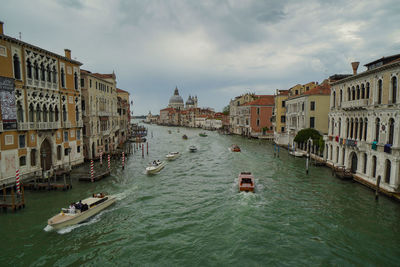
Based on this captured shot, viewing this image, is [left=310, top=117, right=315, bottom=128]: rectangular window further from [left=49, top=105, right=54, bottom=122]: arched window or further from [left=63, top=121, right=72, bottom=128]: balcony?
[left=49, top=105, right=54, bottom=122]: arched window

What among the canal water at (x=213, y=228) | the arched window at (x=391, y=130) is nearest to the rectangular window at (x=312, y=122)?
the canal water at (x=213, y=228)

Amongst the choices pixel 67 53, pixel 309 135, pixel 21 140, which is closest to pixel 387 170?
pixel 309 135

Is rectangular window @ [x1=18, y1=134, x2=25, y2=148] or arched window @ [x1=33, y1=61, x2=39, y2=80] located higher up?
arched window @ [x1=33, y1=61, x2=39, y2=80]

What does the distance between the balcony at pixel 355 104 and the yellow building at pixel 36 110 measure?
31.0m

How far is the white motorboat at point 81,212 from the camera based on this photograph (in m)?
15.0

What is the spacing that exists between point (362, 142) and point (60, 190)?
28651 mm

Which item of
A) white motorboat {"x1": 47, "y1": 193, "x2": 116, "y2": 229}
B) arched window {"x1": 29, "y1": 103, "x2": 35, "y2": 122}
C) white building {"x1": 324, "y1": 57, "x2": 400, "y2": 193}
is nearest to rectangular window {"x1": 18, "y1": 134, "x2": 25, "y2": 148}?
arched window {"x1": 29, "y1": 103, "x2": 35, "y2": 122}

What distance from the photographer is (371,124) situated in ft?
70.2

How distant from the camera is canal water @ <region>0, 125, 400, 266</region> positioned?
12.4 metres

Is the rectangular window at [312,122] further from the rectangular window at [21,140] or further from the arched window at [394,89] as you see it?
the rectangular window at [21,140]

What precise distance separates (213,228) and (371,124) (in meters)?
17.1

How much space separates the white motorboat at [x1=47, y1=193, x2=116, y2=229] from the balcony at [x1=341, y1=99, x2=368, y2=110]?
23968 mm

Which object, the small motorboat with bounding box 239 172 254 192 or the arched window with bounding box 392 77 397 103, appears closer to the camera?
the arched window with bounding box 392 77 397 103

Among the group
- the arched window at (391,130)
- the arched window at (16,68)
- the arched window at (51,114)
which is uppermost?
the arched window at (16,68)
